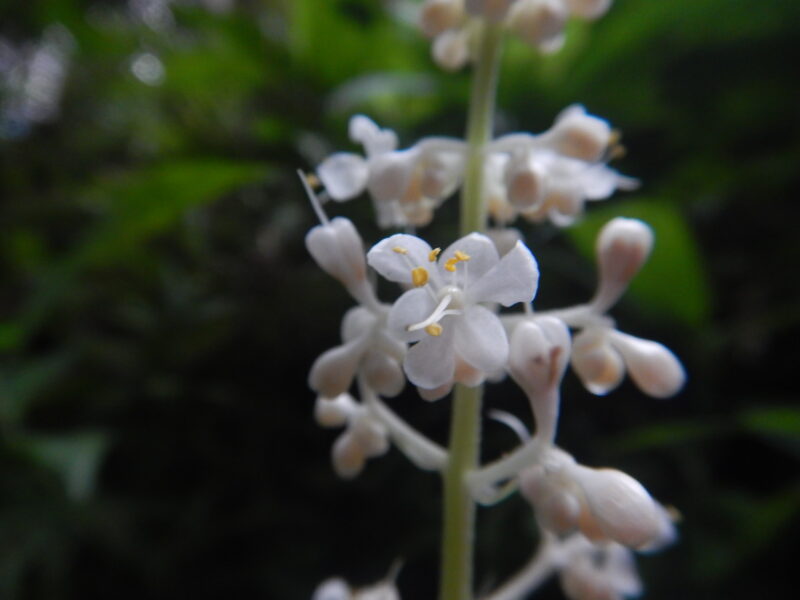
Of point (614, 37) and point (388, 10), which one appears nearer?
point (614, 37)

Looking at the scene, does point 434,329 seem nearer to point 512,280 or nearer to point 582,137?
point 512,280

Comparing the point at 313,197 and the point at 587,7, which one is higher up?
the point at 587,7

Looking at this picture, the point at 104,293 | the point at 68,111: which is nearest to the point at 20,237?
the point at 104,293

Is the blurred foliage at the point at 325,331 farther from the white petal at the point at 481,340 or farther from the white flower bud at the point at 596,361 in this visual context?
the white petal at the point at 481,340

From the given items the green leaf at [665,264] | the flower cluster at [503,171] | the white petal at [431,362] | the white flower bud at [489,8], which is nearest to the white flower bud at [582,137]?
the flower cluster at [503,171]

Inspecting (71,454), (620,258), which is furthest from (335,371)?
(71,454)

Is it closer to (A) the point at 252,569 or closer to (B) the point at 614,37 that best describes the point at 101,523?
(A) the point at 252,569
